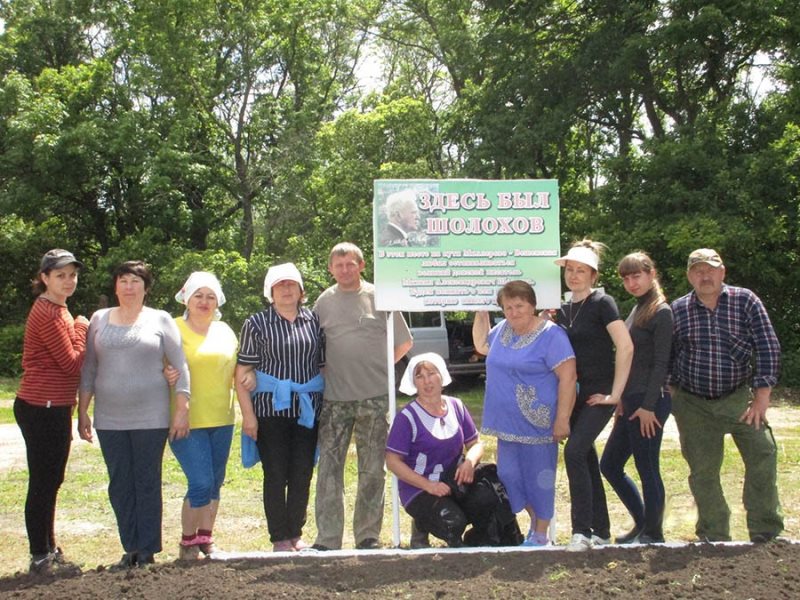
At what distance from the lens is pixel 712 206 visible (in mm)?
14672

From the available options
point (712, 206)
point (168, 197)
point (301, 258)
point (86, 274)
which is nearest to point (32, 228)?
point (86, 274)

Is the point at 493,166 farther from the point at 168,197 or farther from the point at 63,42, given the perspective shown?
the point at 63,42

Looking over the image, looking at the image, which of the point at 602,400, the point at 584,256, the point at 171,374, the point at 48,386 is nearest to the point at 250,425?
the point at 171,374

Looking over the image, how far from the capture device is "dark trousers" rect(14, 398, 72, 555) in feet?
15.0

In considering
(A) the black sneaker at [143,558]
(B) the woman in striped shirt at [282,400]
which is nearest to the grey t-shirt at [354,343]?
(B) the woman in striped shirt at [282,400]

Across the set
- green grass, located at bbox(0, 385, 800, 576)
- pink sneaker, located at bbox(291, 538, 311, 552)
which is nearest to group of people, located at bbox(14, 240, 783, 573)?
pink sneaker, located at bbox(291, 538, 311, 552)

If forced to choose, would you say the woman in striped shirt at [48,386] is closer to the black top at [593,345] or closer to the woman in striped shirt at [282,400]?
the woman in striped shirt at [282,400]

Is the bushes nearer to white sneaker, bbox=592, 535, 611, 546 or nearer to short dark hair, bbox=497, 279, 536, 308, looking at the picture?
short dark hair, bbox=497, 279, 536, 308

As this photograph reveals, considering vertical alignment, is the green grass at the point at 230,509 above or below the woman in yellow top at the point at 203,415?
below

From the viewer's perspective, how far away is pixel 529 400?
4.64 m

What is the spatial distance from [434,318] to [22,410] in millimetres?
10384

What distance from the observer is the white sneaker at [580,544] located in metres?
4.37

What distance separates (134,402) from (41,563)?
1.10 meters

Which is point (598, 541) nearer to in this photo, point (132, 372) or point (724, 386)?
point (724, 386)
